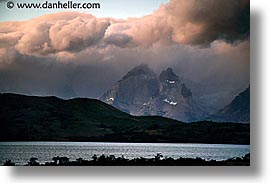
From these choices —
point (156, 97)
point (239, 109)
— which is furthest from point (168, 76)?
point (239, 109)

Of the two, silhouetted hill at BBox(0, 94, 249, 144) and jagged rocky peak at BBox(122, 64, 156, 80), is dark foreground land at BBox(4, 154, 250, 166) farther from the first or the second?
jagged rocky peak at BBox(122, 64, 156, 80)

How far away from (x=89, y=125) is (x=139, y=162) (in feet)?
1.52

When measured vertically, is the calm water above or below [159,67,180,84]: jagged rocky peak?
below

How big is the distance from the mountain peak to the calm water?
48 cm

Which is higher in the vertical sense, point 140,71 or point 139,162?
point 140,71

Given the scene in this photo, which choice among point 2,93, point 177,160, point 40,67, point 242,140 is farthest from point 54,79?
point 242,140


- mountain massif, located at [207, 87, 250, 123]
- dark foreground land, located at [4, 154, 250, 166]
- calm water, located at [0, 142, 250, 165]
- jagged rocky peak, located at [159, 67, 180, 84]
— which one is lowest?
dark foreground land, located at [4, 154, 250, 166]

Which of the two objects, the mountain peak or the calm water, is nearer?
the calm water

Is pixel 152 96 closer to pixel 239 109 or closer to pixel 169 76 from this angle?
pixel 169 76

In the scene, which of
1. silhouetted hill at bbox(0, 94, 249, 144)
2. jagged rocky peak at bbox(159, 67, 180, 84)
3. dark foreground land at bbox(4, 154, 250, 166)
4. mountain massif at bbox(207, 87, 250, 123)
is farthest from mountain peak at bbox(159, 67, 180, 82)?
dark foreground land at bbox(4, 154, 250, 166)

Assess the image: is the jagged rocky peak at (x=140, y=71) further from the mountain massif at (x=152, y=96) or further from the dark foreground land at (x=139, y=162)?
the dark foreground land at (x=139, y=162)

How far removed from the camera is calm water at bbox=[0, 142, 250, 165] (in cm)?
393

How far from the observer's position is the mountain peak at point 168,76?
405cm

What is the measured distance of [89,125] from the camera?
159 inches
